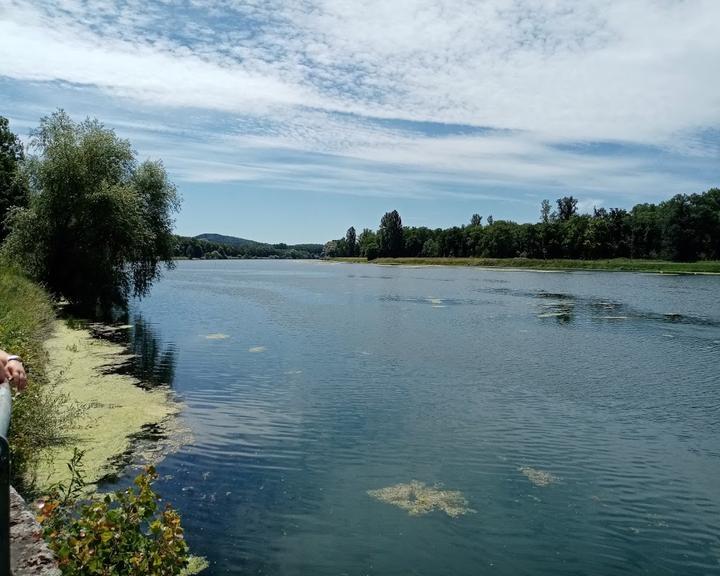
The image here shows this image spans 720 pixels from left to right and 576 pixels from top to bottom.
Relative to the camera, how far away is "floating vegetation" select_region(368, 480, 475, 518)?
9383 mm

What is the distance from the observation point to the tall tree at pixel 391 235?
163 metres

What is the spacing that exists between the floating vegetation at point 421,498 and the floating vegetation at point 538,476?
1.53 metres

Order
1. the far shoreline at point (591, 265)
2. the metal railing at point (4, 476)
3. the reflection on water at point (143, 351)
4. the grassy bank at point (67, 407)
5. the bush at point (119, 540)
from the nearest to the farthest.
A: the metal railing at point (4, 476) → the bush at point (119, 540) → the grassy bank at point (67, 407) → the reflection on water at point (143, 351) → the far shoreline at point (591, 265)

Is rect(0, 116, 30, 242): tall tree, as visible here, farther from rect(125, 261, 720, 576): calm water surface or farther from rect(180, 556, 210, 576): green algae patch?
rect(180, 556, 210, 576): green algae patch

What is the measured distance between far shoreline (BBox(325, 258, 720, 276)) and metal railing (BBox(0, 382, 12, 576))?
316 ft

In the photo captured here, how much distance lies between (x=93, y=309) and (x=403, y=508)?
90.9 ft

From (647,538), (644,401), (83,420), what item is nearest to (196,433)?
(83,420)

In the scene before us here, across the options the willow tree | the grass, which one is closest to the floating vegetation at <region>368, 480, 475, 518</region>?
the grass

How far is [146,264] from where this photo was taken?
115 feet

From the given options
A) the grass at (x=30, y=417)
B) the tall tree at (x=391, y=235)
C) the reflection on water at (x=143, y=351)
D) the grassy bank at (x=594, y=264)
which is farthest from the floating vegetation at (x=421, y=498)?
the tall tree at (x=391, y=235)

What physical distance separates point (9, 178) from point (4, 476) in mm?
49473

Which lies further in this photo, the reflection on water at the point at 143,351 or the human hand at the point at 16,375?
the reflection on water at the point at 143,351

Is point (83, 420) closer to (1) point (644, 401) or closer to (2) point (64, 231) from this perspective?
(1) point (644, 401)

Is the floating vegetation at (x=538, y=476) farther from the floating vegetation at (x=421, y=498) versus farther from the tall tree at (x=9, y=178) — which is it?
the tall tree at (x=9, y=178)
